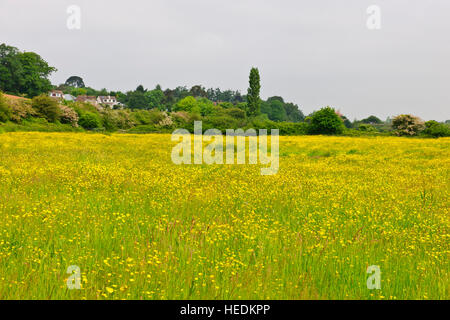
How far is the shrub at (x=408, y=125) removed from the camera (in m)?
56.5

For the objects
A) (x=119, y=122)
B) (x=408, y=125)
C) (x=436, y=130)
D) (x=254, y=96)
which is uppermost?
(x=254, y=96)

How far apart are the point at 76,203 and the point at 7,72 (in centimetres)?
11050

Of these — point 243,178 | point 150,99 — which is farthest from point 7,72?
point 243,178

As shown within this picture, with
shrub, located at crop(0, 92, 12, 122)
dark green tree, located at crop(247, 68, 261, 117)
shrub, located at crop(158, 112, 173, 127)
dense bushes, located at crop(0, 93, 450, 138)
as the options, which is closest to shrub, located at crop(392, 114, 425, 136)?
dense bushes, located at crop(0, 93, 450, 138)

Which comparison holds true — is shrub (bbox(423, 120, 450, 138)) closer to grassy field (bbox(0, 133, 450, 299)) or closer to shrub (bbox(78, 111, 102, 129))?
grassy field (bbox(0, 133, 450, 299))

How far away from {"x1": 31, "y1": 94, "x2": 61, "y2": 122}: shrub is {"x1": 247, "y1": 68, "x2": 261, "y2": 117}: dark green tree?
5811 cm

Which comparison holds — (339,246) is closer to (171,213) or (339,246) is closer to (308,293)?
(308,293)

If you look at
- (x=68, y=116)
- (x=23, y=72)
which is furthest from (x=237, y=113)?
(x=23, y=72)

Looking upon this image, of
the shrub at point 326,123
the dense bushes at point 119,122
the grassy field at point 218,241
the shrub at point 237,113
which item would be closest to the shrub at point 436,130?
the dense bushes at point 119,122

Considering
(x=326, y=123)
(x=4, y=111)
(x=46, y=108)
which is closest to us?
(x=4, y=111)

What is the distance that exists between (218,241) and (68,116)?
227ft

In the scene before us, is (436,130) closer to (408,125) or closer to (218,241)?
(408,125)

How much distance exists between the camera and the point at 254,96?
337ft
